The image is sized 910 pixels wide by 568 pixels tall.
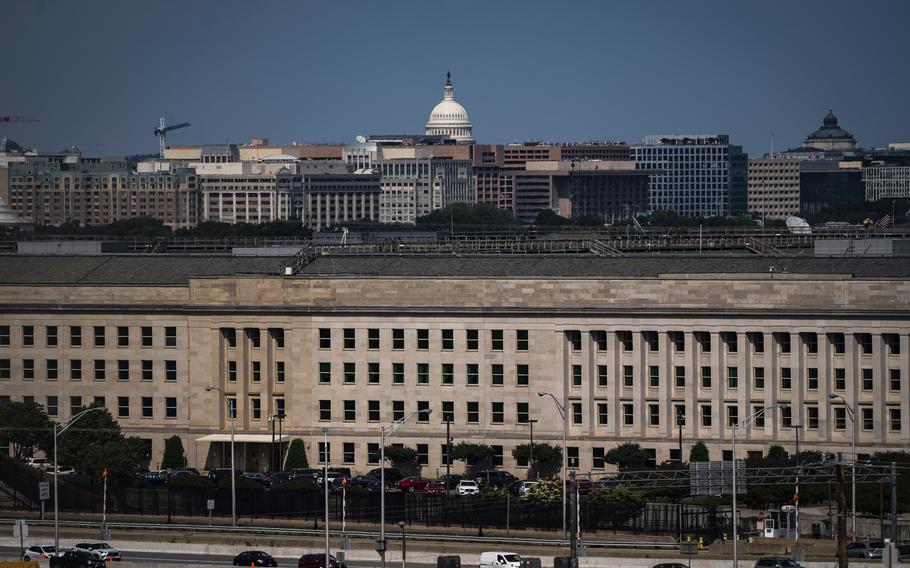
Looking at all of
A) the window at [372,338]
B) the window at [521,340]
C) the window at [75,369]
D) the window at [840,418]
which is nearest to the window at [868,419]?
the window at [840,418]

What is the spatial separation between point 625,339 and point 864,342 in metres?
13.4

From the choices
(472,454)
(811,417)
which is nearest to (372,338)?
(472,454)

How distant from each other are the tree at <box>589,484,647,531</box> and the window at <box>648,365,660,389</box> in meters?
22.2

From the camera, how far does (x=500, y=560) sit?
90.9m

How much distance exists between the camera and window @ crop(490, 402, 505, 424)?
128m

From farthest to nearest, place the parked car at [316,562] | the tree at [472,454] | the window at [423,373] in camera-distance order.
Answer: the window at [423,373] → the tree at [472,454] → the parked car at [316,562]

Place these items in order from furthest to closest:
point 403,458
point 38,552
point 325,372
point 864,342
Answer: point 325,372
point 403,458
point 864,342
point 38,552

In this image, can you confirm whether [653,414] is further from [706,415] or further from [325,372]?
[325,372]

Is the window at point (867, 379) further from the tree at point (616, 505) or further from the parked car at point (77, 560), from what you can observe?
the parked car at point (77, 560)

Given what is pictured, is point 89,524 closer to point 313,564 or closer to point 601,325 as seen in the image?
point 313,564

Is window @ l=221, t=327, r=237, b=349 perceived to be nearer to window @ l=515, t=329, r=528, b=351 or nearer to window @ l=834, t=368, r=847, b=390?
window @ l=515, t=329, r=528, b=351

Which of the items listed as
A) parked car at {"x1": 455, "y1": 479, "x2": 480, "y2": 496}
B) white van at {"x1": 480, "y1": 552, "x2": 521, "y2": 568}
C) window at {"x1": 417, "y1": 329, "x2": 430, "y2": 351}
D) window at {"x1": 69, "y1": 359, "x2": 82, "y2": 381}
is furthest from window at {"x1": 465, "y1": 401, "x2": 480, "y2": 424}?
white van at {"x1": 480, "y1": 552, "x2": 521, "y2": 568}

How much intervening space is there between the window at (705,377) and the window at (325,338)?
22317 millimetres

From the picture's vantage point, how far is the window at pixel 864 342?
120250 millimetres
